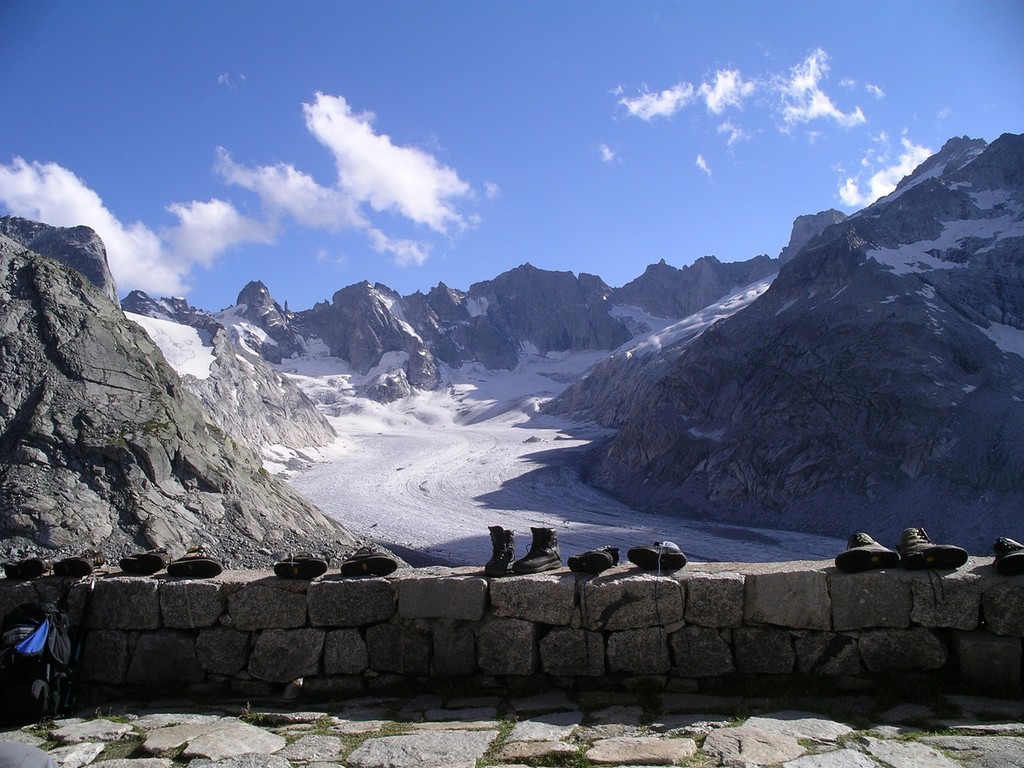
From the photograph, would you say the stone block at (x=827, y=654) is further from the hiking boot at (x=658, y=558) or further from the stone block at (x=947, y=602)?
the hiking boot at (x=658, y=558)

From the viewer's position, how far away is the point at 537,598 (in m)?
7.27

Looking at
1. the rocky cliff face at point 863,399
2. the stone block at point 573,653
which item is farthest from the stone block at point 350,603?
the rocky cliff face at point 863,399

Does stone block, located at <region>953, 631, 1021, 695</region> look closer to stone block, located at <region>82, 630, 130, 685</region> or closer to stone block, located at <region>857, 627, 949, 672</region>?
stone block, located at <region>857, 627, 949, 672</region>

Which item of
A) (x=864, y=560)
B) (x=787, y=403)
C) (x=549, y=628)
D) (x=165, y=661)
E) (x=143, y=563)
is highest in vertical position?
(x=787, y=403)

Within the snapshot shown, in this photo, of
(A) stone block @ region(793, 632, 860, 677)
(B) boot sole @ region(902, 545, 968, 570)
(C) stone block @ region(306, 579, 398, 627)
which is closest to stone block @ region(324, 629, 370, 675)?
(C) stone block @ region(306, 579, 398, 627)

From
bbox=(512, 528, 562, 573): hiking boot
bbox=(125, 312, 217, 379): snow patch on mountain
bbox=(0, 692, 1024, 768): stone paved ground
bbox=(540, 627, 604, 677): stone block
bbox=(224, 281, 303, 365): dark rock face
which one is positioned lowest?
bbox=(0, 692, 1024, 768): stone paved ground

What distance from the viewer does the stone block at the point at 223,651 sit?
7.61m

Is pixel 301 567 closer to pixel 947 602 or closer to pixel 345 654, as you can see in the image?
pixel 345 654

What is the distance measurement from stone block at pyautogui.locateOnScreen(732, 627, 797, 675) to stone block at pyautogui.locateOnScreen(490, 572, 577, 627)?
1625 mm

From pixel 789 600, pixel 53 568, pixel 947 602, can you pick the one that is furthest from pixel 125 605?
pixel 947 602

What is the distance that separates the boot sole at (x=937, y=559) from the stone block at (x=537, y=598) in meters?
3.25

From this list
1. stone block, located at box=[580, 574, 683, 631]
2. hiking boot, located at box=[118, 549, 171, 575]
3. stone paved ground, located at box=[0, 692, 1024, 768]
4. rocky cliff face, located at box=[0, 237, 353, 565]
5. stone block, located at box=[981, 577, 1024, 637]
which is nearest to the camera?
stone paved ground, located at box=[0, 692, 1024, 768]

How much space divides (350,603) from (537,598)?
2015mm

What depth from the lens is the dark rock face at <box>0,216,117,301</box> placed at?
113250 millimetres
